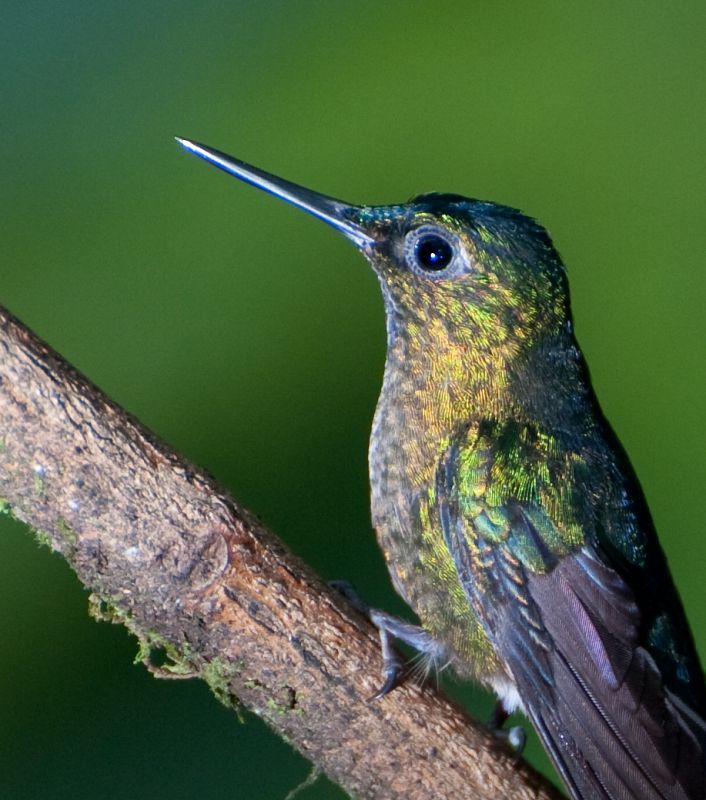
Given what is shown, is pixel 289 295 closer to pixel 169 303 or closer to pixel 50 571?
pixel 169 303

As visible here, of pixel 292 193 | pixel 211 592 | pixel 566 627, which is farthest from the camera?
pixel 292 193

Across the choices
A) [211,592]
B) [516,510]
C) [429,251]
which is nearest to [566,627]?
[516,510]

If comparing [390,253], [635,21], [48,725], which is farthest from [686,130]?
[48,725]

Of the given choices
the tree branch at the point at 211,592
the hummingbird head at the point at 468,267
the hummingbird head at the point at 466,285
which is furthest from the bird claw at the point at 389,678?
the hummingbird head at the point at 468,267

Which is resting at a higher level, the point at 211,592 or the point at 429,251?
the point at 429,251

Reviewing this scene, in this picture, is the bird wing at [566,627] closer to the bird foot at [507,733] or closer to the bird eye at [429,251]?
the bird foot at [507,733]

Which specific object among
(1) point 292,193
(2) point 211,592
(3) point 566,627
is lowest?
(2) point 211,592

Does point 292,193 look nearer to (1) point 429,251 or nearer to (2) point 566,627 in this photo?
(1) point 429,251

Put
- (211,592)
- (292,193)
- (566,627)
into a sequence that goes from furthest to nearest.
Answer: (292,193) < (566,627) < (211,592)
